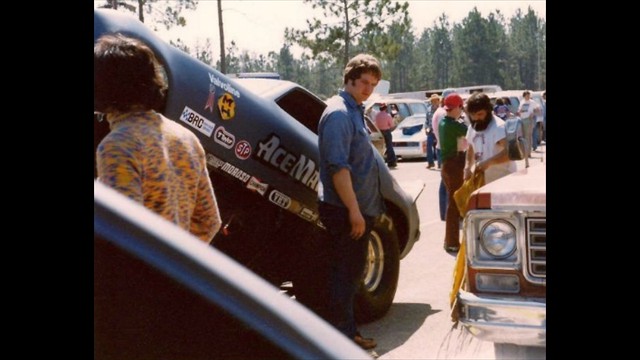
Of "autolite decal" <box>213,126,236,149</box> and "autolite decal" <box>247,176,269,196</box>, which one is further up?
"autolite decal" <box>213,126,236,149</box>

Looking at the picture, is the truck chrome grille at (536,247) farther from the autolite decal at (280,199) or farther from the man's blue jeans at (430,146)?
the man's blue jeans at (430,146)

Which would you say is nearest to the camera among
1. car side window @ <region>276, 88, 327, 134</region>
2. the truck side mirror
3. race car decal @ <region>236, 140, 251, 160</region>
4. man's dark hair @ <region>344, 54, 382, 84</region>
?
the truck side mirror

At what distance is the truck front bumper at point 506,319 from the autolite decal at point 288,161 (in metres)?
1.61

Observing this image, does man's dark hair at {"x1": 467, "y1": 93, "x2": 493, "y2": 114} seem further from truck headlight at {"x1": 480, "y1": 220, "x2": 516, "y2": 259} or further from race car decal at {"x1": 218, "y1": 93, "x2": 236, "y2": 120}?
truck headlight at {"x1": 480, "y1": 220, "x2": 516, "y2": 259}

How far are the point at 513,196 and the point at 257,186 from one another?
5.79ft

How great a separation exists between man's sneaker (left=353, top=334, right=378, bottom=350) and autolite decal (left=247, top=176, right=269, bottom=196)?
1.02 metres

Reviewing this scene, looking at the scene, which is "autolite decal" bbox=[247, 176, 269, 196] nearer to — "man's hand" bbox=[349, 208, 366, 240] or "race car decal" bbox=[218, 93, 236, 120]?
"race car decal" bbox=[218, 93, 236, 120]

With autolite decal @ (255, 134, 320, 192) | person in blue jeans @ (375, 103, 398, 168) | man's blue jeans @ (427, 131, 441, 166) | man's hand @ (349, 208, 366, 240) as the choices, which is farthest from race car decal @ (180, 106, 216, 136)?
person in blue jeans @ (375, 103, 398, 168)

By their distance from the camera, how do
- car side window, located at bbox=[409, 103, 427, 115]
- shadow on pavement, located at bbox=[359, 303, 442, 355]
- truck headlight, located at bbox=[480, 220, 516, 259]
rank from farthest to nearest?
car side window, located at bbox=[409, 103, 427, 115] < shadow on pavement, located at bbox=[359, 303, 442, 355] < truck headlight, located at bbox=[480, 220, 516, 259]

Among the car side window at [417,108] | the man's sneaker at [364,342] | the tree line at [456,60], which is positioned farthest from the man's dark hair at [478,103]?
the tree line at [456,60]

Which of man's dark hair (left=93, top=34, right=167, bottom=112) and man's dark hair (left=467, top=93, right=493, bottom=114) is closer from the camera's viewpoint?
man's dark hair (left=93, top=34, right=167, bottom=112)

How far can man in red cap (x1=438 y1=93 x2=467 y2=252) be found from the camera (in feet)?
28.7

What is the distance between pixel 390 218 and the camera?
630 cm
